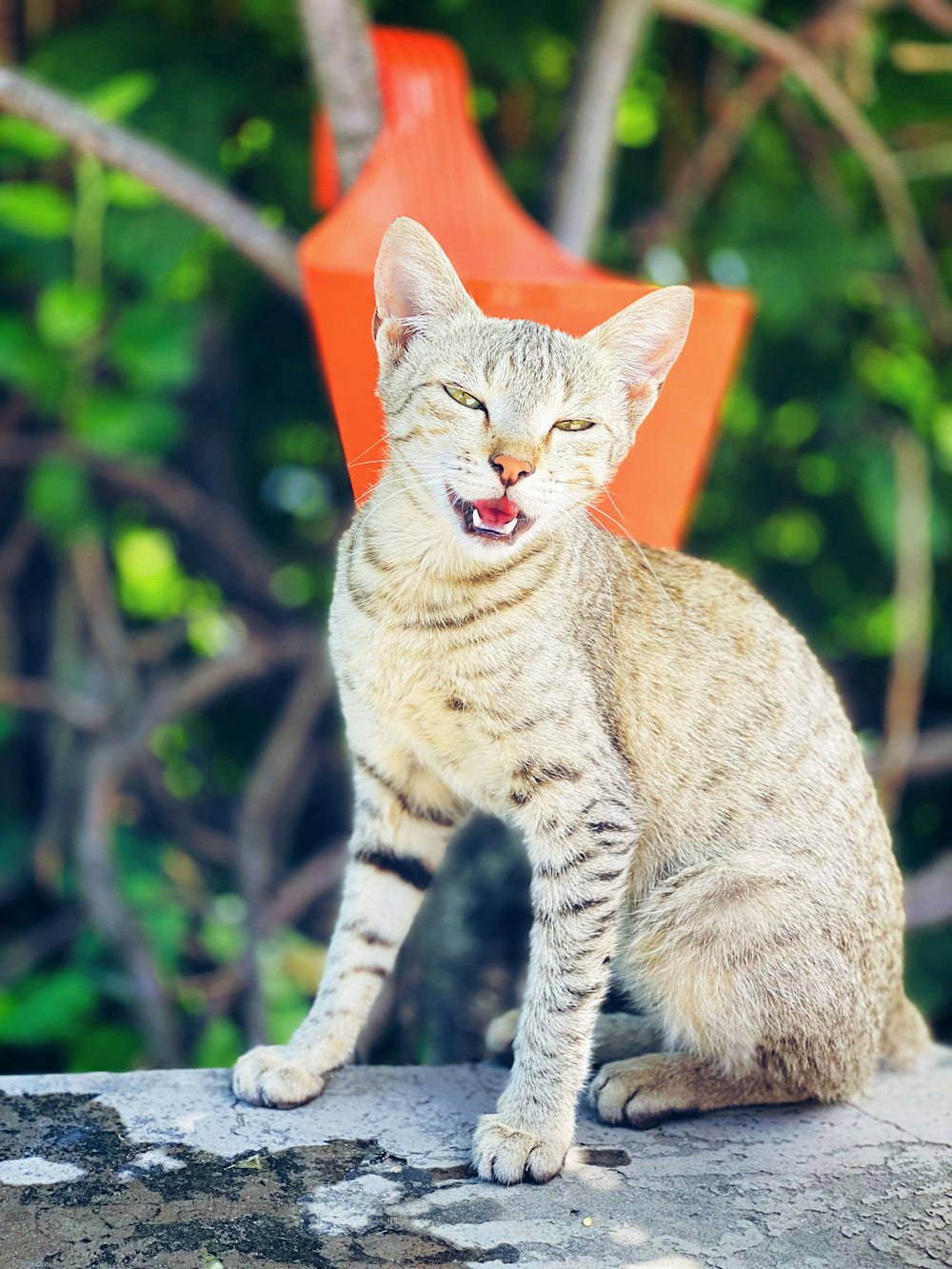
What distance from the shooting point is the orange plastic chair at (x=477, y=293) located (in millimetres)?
2611

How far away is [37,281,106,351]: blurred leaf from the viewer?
152 inches

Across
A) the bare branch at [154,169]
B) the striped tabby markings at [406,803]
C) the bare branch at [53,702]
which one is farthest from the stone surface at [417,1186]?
the bare branch at [53,702]

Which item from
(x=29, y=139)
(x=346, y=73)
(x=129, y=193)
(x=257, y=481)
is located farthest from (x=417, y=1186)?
(x=257, y=481)

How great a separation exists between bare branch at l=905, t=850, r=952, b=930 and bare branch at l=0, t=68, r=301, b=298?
2.59 m

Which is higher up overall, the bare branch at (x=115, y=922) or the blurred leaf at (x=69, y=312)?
the blurred leaf at (x=69, y=312)

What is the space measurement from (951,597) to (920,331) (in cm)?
103

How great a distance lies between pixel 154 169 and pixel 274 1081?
7.17 ft

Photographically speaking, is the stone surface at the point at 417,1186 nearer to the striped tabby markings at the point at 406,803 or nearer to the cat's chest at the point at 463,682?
the striped tabby markings at the point at 406,803

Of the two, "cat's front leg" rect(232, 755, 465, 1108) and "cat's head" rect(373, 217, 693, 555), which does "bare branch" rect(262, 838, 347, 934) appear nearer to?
"cat's front leg" rect(232, 755, 465, 1108)

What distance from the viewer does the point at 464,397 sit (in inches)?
93.0

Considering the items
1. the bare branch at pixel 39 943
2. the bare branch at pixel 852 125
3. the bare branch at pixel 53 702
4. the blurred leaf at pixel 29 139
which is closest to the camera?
the bare branch at pixel 852 125

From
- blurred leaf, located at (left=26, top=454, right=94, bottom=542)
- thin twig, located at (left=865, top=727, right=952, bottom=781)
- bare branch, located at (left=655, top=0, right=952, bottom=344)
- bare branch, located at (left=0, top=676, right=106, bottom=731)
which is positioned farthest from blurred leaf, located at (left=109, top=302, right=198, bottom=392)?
thin twig, located at (left=865, top=727, right=952, bottom=781)

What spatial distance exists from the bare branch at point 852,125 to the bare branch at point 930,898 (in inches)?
77.0

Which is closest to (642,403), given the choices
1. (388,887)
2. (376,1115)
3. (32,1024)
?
(388,887)
